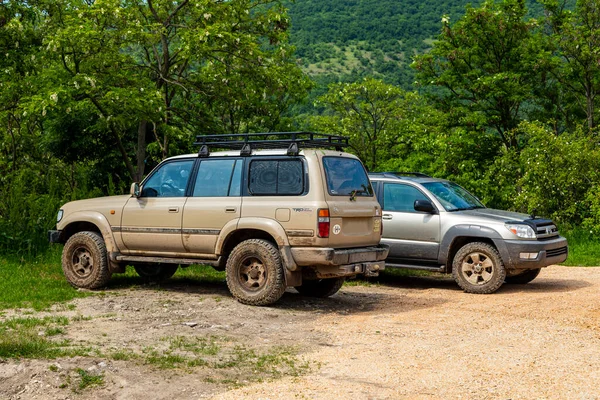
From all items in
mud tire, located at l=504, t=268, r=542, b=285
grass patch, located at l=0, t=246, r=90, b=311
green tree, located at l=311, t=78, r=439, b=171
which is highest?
green tree, located at l=311, t=78, r=439, b=171

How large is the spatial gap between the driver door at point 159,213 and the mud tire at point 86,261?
474 millimetres

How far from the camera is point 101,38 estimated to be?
18094 mm

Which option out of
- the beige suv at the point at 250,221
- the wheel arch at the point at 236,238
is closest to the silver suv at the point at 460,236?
the beige suv at the point at 250,221

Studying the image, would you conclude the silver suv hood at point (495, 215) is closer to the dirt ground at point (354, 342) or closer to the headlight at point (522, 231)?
the headlight at point (522, 231)

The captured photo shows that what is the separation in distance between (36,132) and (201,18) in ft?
30.0

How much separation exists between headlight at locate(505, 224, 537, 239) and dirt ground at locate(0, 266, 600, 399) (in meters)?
0.89

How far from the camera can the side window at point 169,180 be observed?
11.5m

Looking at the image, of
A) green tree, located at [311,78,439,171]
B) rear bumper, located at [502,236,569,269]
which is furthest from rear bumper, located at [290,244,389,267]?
green tree, located at [311,78,439,171]

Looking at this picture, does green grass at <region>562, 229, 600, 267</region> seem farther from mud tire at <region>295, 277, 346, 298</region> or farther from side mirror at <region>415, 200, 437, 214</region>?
mud tire at <region>295, 277, 346, 298</region>

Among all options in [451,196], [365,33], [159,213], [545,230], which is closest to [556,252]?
[545,230]

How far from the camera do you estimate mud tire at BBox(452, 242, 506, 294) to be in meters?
12.2

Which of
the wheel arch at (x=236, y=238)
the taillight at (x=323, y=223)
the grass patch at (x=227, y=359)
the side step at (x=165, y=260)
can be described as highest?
the taillight at (x=323, y=223)

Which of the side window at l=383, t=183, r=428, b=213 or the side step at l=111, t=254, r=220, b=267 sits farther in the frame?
the side window at l=383, t=183, r=428, b=213

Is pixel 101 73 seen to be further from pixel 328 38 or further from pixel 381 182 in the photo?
pixel 328 38
